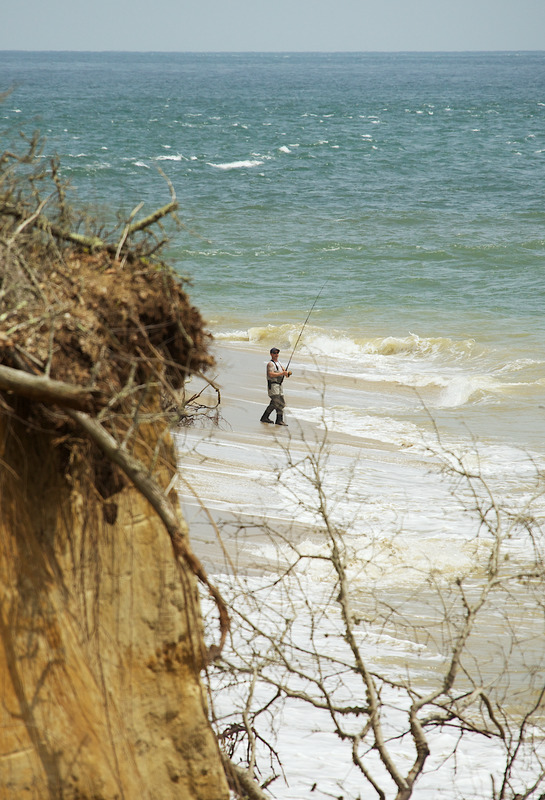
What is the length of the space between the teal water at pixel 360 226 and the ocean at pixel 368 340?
0.12 meters

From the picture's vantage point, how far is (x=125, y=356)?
3.68 metres

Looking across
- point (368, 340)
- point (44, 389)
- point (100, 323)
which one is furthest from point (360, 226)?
point (44, 389)

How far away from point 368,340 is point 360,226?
14606 mm

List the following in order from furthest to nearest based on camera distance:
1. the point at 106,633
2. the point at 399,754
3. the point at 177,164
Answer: the point at 177,164 → the point at 399,754 → the point at 106,633

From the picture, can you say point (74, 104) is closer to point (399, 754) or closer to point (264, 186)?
point (264, 186)

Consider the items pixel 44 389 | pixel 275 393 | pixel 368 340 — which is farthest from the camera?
pixel 368 340

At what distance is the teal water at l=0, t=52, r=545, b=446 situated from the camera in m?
19.9

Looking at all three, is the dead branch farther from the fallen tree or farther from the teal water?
the teal water

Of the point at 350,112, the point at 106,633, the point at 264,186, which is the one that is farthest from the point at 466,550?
the point at 350,112

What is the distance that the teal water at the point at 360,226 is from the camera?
19.9m

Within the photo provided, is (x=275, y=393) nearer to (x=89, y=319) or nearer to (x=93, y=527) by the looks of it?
(x=93, y=527)

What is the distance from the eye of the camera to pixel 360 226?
3484cm

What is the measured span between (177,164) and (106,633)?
50778mm

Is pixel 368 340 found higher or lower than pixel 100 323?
lower
